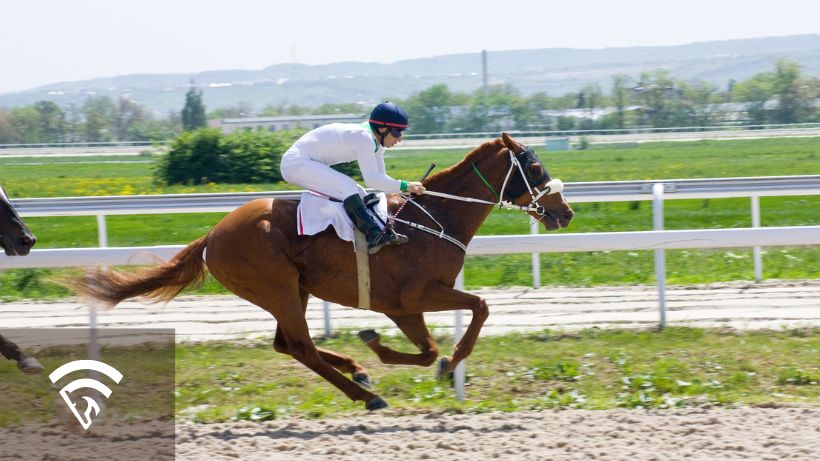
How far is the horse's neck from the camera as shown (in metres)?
6.89

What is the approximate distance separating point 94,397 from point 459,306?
237 cm

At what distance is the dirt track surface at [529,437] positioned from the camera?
560 centimetres

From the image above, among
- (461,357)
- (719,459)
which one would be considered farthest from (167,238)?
(719,459)

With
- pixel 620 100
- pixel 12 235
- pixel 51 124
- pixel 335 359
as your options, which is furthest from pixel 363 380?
pixel 51 124

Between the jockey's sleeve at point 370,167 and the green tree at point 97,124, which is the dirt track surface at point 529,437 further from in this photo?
the green tree at point 97,124

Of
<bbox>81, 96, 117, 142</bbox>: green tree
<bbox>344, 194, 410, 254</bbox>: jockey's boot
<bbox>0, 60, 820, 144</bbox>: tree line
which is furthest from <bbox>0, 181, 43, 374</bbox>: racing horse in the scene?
<bbox>81, 96, 117, 142</bbox>: green tree

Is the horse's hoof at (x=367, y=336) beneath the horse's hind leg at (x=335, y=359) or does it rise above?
above

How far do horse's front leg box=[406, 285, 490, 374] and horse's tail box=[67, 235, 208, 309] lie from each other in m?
1.48

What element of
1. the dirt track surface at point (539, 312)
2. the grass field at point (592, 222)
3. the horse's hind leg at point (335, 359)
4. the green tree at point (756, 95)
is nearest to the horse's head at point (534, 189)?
the horse's hind leg at point (335, 359)

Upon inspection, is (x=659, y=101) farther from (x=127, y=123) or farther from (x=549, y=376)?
(x=549, y=376)

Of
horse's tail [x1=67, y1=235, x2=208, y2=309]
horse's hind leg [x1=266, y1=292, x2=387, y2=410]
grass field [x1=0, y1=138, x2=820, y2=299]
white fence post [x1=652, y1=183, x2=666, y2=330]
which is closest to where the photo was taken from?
horse's hind leg [x1=266, y1=292, x2=387, y2=410]

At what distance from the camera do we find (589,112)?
241 feet

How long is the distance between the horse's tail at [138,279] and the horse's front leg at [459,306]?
1484mm

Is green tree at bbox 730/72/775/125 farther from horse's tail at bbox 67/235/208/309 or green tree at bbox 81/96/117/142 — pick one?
horse's tail at bbox 67/235/208/309
